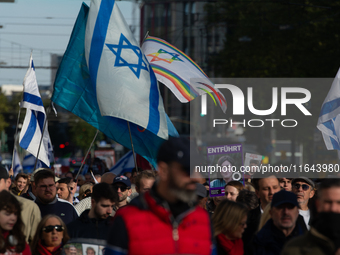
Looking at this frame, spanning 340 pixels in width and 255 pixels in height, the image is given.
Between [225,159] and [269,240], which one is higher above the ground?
[225,159]

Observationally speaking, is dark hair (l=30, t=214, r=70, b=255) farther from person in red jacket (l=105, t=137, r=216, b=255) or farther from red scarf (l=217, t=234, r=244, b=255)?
person in red jacket (l=105, t=137, r=216, b=255)

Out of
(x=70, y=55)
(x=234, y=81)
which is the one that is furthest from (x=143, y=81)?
(x=234, y=81)

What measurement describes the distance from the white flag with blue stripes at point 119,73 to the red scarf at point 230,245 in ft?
9.41

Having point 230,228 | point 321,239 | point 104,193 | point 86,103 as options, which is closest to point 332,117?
point 86,103

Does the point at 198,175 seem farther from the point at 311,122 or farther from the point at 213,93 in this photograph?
the point at 311,122

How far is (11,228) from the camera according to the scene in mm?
4145

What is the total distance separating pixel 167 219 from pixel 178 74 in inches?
308

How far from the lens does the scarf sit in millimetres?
3115

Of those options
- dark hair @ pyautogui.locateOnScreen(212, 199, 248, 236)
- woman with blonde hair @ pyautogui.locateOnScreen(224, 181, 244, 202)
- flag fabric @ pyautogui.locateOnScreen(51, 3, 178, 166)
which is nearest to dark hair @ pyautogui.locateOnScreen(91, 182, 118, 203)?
dark hair @ pyautogui.locateOnScreen(212, 199, 248, 236)

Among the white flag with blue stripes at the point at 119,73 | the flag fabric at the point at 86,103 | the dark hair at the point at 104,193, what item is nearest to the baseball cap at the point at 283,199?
the dark hair at the point at 104,193

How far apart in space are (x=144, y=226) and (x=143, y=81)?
4894mm

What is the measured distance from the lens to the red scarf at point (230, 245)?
4.62 meters

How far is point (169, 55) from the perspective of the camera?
35.1ft

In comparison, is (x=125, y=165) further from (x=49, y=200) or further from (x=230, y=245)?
(x=230, y=245)
